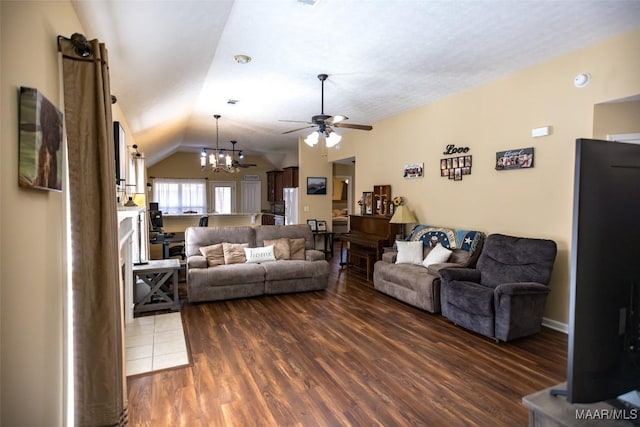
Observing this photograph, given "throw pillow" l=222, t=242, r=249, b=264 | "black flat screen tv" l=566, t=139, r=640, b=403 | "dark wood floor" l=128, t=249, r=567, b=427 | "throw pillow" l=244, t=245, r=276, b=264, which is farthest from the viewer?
"throw pillow" l=244, t=245, r=276, b=264

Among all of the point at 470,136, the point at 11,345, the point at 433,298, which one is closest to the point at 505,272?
the point at 433,298

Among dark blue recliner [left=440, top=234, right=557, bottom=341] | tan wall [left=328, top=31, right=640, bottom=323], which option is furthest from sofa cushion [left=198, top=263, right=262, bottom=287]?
tan wall [left=328, top=31, right=640, bottom=323]

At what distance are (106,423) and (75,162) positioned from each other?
127 centimetres

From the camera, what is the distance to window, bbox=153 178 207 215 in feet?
36.0

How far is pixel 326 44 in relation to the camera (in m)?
3.21

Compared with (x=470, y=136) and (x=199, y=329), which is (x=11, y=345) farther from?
(x=470, y=136)

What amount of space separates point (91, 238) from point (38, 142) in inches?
20.4

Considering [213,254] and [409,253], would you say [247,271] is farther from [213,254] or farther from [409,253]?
[409,253]

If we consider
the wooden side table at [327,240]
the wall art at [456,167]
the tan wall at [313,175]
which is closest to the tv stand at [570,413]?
the wall art at [456,167]

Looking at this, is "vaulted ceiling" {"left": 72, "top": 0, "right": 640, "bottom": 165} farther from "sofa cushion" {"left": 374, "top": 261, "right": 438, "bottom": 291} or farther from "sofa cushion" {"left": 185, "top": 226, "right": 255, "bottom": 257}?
"sofa cushion" {"left": 374, "top": 261, "right": 438, "bottom": 291}

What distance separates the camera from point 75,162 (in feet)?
5.16

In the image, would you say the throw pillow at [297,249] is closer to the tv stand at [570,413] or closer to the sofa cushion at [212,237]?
the sofa cushion at [212,237]

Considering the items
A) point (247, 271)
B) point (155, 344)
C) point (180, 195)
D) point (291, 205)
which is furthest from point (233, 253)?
point (180, 195)

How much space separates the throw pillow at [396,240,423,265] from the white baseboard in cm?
156
